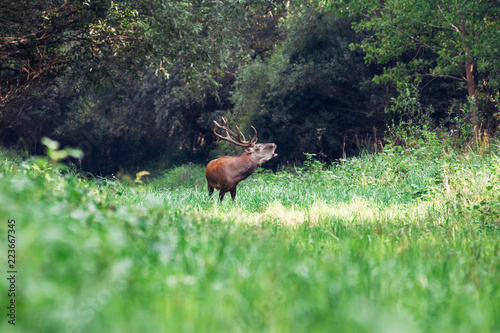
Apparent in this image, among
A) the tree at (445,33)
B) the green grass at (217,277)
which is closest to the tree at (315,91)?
the tree at (445,33)

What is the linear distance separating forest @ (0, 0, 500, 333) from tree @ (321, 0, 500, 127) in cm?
8

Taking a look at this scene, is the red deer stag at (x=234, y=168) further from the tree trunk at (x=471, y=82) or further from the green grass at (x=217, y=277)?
the tree trunk at (x=471, y=82)

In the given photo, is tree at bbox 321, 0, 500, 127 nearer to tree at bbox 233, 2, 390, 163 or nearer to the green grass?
tree at bbox 233, 2, 390, 163

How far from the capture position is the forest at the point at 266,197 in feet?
7.77

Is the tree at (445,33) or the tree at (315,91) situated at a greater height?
the tree at (445,33)

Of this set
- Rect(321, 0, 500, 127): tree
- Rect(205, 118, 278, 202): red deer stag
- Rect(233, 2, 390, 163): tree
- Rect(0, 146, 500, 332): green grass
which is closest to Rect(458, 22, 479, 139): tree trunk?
Rect(321, 0, 500, 127): tree

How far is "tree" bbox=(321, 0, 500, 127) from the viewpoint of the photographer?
13.8m

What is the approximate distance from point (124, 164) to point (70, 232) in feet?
93.8

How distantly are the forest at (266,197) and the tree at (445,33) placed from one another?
0.27ft

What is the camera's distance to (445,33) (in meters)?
16.5

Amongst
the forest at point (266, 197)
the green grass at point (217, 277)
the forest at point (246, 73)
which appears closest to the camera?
the green grass at point (217, 277)

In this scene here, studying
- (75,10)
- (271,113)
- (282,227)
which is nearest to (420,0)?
(271,113)

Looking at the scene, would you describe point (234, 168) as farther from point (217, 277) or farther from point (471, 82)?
point (471, 82)

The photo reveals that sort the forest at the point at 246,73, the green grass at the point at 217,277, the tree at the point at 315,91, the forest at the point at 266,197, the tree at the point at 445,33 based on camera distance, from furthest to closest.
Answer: the tree at the point at 315,91
the tree at the point at 445,33
the forest at the point at 246,73
the forest at the point at 266,197
the green grass at the point at 217,277
